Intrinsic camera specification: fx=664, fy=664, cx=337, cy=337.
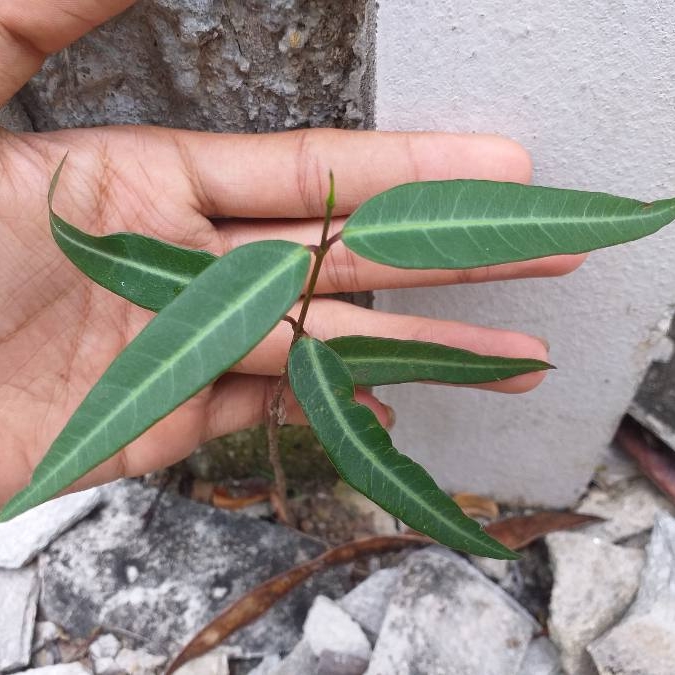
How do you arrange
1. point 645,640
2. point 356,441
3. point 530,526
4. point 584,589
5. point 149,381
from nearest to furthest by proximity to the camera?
point 149,381 < point 356,441 < point 645,640 < point 584,589 < point 530,526

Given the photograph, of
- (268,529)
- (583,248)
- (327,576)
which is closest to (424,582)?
(327,576)

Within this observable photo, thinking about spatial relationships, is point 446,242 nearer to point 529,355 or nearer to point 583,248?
point 583,248

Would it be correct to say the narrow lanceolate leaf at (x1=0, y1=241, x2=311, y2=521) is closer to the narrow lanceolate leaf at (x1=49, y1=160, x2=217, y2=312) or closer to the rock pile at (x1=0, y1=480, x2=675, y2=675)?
the narrow lanceolate leaf at (x1=49, y1=160, x2=217, y2=312)

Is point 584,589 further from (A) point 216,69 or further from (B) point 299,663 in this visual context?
(A) point 216,69

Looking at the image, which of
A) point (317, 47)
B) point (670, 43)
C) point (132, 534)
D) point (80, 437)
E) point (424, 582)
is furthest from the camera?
point (132, 534)

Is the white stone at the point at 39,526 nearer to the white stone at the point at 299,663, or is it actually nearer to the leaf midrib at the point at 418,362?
the white stone at the point at 299,663

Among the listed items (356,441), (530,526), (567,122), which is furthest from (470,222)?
(530,526)

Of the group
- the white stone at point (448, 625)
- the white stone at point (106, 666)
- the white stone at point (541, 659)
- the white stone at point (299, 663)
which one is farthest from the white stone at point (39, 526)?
the white stone at point (541, 659)
